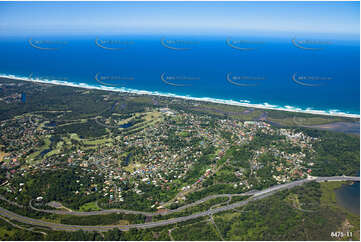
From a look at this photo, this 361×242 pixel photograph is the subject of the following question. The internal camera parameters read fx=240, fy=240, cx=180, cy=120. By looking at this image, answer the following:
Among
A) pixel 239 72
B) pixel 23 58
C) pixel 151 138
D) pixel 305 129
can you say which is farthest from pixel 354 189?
pixel 23 58

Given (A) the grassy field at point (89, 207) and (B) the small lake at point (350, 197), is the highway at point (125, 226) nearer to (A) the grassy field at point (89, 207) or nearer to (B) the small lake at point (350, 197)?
(A) the grassy field at point (89, 207)

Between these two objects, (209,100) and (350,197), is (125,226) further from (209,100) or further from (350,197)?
(209,100)

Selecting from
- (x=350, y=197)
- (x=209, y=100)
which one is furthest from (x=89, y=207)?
(x=209, y=100)

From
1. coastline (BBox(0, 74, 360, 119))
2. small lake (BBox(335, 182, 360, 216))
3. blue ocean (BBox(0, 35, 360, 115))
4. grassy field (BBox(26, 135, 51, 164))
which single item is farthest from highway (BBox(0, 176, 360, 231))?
blue ocean (BBox(0, 35, 360, 115))

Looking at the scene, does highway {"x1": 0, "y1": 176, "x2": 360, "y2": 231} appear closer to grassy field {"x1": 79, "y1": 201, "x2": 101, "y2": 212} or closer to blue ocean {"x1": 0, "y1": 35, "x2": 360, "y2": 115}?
grassy field {"x1": 79, "y1": 201, "x2": 101, "y2": 212}

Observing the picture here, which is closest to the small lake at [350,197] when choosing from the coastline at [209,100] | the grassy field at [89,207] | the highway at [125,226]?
the highway at [125,226]

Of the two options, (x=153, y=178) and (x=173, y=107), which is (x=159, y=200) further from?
(x=173, y=107)

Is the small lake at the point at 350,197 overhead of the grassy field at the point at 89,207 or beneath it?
overhead

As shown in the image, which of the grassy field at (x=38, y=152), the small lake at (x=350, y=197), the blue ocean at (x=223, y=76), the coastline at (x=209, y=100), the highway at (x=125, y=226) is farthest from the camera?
the blue ocean at (x=223, y=76)

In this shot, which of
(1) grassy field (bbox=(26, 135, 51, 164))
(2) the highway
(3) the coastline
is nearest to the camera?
(2) the highway
